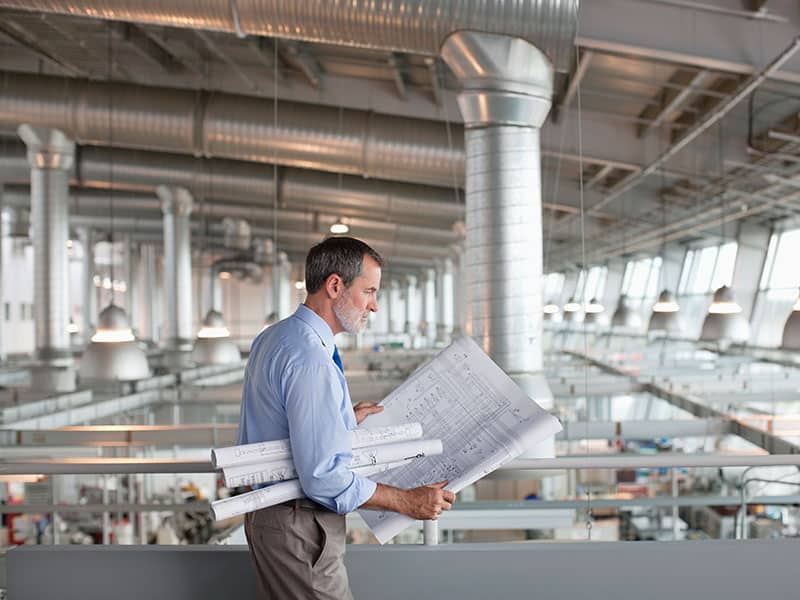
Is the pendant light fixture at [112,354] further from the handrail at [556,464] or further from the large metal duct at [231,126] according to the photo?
the handrail at [556,464]

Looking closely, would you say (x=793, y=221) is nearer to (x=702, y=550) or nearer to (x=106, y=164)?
(x=106, y=164)

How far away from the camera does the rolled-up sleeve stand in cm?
148

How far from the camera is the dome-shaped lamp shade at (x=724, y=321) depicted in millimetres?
7184

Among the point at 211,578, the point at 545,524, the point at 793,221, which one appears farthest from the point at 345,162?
the point at 793,221

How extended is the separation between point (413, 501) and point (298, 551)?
25cm

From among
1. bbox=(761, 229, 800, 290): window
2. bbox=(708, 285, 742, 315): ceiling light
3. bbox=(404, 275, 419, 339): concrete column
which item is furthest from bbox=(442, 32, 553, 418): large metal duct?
bbox=(404, 275, 419, 339): concrete column

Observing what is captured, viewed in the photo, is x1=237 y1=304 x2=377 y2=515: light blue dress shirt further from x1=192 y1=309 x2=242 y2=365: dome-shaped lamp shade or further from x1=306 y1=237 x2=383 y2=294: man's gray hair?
x1=192 y1=309 x2=242 y2=365: dome-shaped lamp shade

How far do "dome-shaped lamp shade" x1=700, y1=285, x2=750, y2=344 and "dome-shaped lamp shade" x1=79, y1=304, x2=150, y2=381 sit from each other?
16.4ft

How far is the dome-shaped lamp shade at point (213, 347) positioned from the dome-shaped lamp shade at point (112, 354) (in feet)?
7.15

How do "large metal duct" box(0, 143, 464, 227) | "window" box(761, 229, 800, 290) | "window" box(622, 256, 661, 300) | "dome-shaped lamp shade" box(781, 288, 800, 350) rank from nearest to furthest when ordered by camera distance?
"dome-shaped lamp shade" box(781, 288, 800, 350)
"large metal duct" box(0, 143, 464, 227)
"window" box(761, 229, 800, 290)
"window" box(622, 256, 661, 300)

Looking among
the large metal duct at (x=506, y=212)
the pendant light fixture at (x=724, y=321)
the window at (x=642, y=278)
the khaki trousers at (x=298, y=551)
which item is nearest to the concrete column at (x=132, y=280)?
the pendant light fixture at (x=724, y=321)

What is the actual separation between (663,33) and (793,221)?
9.86 metres

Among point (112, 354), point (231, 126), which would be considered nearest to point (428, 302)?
point (231, 126)

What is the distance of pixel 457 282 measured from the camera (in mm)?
19891
